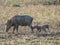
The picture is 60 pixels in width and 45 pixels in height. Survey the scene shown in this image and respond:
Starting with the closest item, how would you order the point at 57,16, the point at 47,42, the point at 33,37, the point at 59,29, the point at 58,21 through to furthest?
the point at 47,42 → the point at 33,37 → the point at 59,29 → the point at 58,21 → the point at 57,16

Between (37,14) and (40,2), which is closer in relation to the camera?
(37,14)

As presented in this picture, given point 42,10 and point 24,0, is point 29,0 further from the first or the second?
point 42,10

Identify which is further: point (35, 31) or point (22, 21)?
point (35, 31)

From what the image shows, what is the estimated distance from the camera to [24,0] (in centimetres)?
3278

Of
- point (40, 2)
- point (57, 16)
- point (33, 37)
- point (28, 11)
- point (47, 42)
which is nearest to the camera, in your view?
point (47, 42)

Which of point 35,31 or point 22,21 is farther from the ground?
point 22,21

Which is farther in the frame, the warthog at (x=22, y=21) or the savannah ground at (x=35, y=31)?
the warthog at (x=22, y=21)

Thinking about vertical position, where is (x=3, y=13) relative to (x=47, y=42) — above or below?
below

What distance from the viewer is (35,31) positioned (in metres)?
17.6

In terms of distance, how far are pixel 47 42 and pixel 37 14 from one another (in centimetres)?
1076

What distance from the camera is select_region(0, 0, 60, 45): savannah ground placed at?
44.3 ft

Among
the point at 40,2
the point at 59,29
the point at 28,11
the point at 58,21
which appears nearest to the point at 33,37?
the point at 59,29

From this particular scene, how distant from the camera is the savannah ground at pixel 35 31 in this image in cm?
1349

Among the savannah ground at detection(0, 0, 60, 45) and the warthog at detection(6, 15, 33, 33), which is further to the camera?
the warthog at detection(6, 15, 33, 33)
